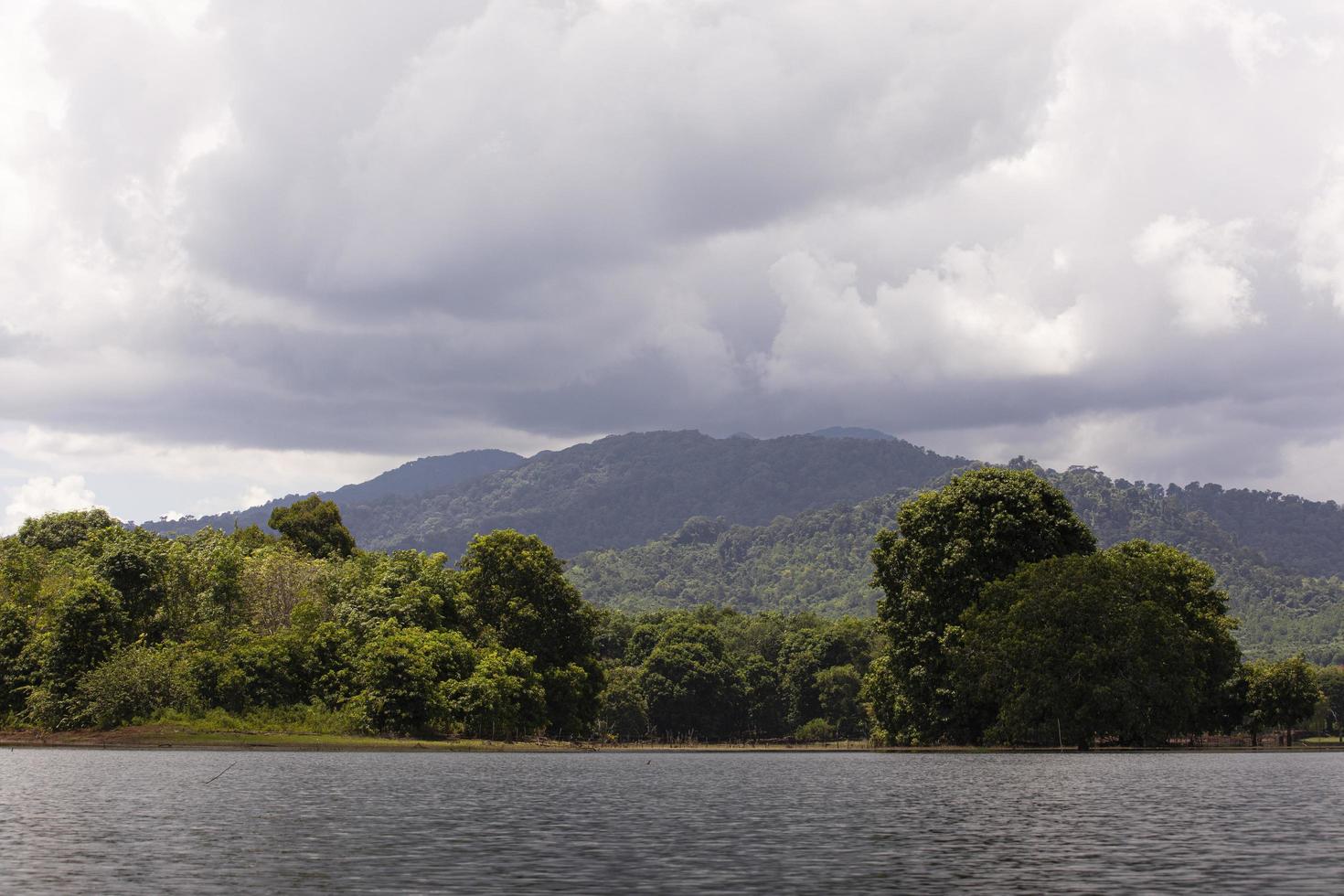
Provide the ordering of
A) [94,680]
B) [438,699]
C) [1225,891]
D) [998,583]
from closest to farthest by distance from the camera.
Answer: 1. [1225,891]
2. [998,583]
3. [94,680]
4. [438,699]

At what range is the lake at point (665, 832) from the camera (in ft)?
109

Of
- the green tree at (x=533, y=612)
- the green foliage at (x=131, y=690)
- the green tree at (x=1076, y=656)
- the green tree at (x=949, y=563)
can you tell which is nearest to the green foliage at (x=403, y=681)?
the green tree at (x=533, y=612)

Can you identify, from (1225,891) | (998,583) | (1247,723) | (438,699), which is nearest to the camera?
(1225,891)

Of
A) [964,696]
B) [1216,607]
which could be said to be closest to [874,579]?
[964,696]

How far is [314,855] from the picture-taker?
38.5 m

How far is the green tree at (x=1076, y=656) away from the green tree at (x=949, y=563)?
357 cm

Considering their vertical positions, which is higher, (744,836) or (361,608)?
(361,608)

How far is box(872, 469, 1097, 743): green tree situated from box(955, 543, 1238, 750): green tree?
11.7 feet

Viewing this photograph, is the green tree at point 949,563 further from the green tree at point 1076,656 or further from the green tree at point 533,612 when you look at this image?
the green tree at point 533,612

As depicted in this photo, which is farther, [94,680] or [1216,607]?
[1216,607]

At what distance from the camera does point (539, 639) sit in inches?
6156

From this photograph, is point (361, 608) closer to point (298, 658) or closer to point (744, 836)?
point (298, 658)

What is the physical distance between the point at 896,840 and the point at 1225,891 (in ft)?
45.4

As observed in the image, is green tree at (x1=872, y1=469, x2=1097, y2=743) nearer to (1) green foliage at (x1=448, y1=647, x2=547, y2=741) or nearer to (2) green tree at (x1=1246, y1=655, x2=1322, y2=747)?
(2) green tree at (x1=1246, y1=655, x2=1322, y2=747)
